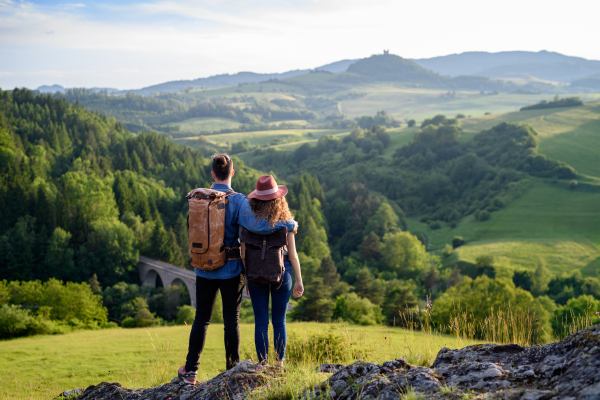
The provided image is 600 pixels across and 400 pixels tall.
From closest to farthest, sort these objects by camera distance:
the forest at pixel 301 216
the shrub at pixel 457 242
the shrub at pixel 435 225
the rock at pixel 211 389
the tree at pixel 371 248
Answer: the rock at pixel 211 389 < the forest at pixel 301 216 < the tree at pixel 371 248 < the shrub at pixel 457 242 < the shrub at pixel 435 225

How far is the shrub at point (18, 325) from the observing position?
912 inches

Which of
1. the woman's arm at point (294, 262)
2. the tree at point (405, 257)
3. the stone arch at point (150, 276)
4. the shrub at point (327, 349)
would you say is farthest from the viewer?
the tree at point (405, 257)

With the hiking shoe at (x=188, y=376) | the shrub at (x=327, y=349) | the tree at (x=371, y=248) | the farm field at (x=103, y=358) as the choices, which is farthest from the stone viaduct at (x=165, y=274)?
the hiking shoe at (x=188, y=376)

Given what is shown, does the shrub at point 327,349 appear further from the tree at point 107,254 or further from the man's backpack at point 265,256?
the tree at point 107,254

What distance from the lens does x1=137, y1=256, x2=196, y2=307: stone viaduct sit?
5162 centimetres

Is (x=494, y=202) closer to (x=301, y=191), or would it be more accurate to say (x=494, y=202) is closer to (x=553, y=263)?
(x=553, y=263)

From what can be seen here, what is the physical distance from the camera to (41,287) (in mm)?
36031

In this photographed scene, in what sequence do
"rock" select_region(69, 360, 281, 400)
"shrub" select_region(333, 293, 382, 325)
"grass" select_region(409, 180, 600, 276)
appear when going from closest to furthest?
"rock" select_region(69, 360, 281, 400) < "shrub" select_region(333, 293, 382, 325) < "grass" select_region(409, 180, 600, 276)

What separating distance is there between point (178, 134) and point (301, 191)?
134186 millimetres

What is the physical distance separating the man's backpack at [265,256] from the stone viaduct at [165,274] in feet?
157

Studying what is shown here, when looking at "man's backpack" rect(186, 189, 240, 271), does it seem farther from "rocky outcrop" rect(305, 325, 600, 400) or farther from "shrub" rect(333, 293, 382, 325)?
"shrub" rect(333, 293, 382, 325)

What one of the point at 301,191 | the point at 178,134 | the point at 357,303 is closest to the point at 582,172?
the point at 301,191

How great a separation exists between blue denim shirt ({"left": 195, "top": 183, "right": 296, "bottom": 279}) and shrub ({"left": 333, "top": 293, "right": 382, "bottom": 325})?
882 inches

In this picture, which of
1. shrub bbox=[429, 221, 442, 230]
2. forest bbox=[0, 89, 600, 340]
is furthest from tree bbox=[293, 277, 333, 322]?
shrub bbox=[429, 221, 442, 230]
